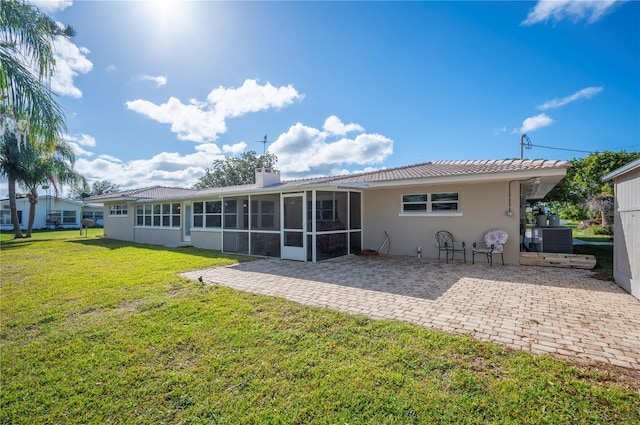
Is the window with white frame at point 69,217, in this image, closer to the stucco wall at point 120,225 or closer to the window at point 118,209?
the stucco wall at point 120,225

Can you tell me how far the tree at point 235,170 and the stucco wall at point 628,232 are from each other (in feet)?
114

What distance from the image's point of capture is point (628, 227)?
5.72 meters

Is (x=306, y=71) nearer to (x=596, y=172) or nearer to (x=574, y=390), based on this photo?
(x=574, y=390)

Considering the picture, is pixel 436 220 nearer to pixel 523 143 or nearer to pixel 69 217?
pixel 523 143

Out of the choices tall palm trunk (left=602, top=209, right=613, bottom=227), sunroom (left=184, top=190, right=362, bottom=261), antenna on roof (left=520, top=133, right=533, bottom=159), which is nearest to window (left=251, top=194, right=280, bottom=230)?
sunroom (left=184, top=190, right=362, bottom=261)

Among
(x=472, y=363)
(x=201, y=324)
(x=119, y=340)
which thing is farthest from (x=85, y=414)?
(x=472, y=363)

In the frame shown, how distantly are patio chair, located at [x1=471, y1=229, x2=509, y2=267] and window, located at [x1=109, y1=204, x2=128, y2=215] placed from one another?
1986 centimetres

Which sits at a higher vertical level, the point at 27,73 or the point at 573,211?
the point at 27,73

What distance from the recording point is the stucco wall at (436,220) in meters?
8.57

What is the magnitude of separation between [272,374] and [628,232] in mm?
7088

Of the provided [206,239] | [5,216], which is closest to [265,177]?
[206,239]

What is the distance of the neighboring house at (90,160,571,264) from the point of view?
27.6 feet

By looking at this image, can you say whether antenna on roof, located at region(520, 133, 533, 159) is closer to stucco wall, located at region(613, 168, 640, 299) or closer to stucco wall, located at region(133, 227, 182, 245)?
stucco wall, located at region(613, 168, 640, 299)

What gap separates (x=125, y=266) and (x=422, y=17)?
1165 cm
